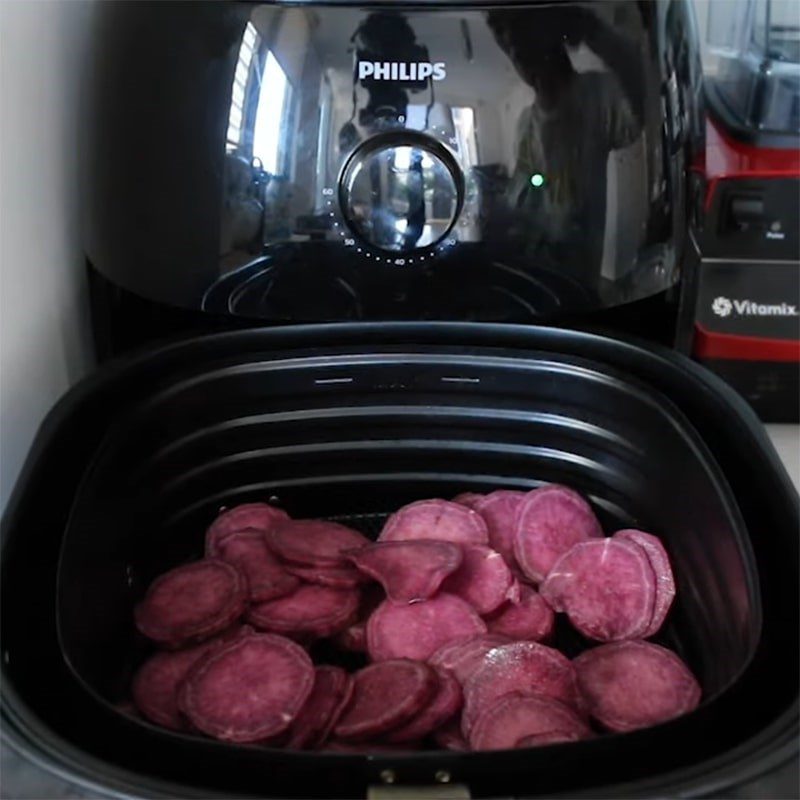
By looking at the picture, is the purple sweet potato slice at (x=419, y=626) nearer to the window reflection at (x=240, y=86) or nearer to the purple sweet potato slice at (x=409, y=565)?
the purple sweet potato slice at (x=409, y=565)

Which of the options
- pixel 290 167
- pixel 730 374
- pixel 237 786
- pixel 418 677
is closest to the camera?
pixel 237 786

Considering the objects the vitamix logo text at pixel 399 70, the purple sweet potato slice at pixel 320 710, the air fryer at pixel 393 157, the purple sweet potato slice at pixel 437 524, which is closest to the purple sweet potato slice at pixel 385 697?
the purple sweet potato slice at pixel 320 710

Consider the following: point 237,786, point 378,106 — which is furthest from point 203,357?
point 237,786

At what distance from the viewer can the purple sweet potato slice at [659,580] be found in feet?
2.29

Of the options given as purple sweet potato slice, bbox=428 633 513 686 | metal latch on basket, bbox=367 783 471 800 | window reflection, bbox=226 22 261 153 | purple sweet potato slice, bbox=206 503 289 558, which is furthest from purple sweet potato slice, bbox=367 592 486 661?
window reflection, bbox=226 22 261 153

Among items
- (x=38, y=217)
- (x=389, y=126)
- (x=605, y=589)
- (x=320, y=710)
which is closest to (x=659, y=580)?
(x=605, y=589)

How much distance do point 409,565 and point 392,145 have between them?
0.27 meters

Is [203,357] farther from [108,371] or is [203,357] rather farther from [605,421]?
[605,421]

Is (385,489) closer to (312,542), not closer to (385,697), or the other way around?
(312,542)

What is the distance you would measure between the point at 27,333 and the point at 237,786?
418mm

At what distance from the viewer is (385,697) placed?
617 millimetres

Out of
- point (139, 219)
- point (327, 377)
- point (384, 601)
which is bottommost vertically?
point (384, 601)

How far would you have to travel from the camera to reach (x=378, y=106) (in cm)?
71

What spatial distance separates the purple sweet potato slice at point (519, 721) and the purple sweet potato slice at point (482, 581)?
0.32 feet
